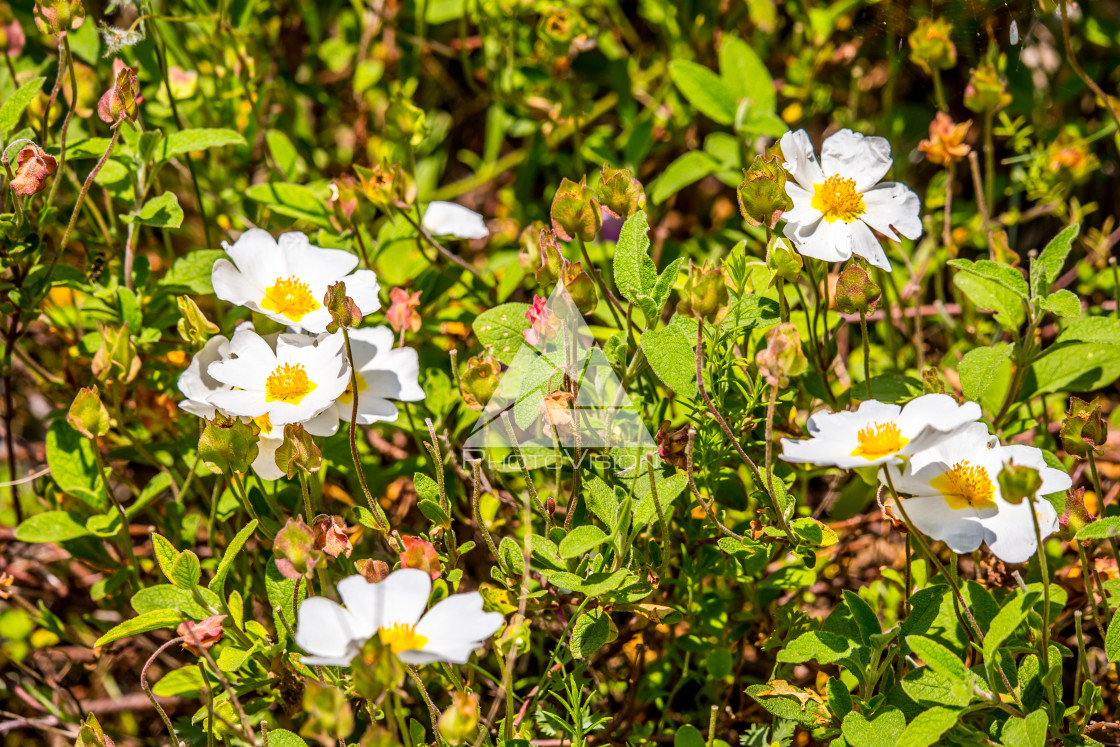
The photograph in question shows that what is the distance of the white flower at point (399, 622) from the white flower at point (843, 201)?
2.08ft

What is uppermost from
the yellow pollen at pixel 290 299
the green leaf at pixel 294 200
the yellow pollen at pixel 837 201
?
the yellow pollen at pixel 837 201

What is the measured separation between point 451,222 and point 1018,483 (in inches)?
45.3

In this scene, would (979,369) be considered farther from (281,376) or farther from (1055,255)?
(281,376)

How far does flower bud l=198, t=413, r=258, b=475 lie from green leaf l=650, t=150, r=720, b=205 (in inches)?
39.9

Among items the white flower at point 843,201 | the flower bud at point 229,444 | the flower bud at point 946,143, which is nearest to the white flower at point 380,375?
the flower bud at point 229,444

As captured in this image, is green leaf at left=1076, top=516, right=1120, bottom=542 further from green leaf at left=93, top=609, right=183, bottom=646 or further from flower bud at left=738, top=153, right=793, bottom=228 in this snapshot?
green leaf at left=93, top=609, right=183, bottom=646

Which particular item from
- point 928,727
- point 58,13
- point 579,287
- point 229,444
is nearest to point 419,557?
point 229,444

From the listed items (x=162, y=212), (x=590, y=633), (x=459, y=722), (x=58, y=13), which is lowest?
(x=590, y=633)

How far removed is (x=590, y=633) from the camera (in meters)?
1.21

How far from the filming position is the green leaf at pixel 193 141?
4.94 feet

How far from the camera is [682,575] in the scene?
4.56 ft

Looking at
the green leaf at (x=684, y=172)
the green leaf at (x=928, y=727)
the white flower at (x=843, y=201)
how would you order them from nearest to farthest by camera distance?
the green leaf at (x=928, y=727)
the white flower at (x=843, y=201)
the green leaf at (x=684, y=172)

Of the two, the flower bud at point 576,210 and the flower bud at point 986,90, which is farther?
the flower bud at point 986,90

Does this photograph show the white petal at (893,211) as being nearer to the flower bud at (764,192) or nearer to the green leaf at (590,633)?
the flower bud at (764,192)
